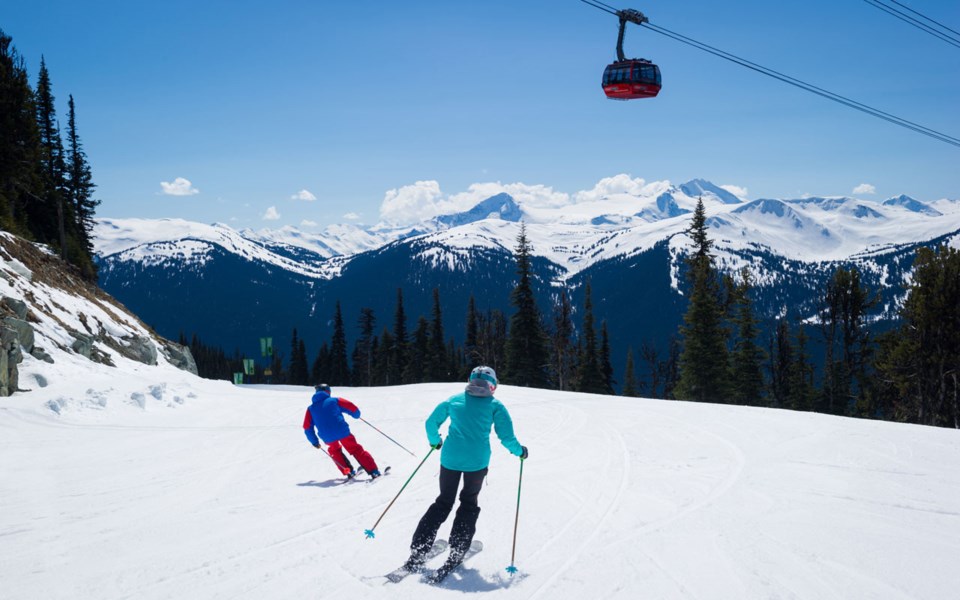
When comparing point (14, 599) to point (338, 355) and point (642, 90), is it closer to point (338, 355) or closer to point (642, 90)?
point (642, 90)

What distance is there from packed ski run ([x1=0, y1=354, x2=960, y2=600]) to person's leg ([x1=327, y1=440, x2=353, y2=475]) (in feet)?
1.45

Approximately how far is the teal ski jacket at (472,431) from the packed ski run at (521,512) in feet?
3.41

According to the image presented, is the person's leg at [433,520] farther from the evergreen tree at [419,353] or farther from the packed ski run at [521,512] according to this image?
the evergreen tree at [419,353]

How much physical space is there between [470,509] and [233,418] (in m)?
13.5

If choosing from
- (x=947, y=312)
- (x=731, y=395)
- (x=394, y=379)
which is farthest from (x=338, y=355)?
(x=947, y=312)

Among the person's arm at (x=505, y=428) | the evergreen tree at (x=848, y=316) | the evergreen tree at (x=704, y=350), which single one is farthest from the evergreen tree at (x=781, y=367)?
the person's arm at (x=505, y=428)

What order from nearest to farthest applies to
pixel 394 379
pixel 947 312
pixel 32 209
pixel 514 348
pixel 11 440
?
pixel 11 440 → pixel 947 312 → pixel 32 209 → pixel 514 348 → pixel 394 379

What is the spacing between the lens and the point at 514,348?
47.4 m

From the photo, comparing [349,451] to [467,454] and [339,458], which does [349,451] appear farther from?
[467,454]

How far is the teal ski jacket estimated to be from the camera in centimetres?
587

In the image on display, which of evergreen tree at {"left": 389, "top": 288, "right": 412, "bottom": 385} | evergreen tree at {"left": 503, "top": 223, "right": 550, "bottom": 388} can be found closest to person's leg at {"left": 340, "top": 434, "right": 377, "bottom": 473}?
evergreen tree at {"left": 503, "top": 223, "right": 550, "bottom": 388}

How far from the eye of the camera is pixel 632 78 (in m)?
18.9

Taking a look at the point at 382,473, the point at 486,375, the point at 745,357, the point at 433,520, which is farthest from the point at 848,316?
the point at 433,520

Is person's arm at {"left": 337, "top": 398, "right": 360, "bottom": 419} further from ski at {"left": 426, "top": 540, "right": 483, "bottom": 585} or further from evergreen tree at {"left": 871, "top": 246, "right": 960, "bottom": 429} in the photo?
evergreen tree at {"left": 871, "top": 246, "right": 960, "bottom": 429}
